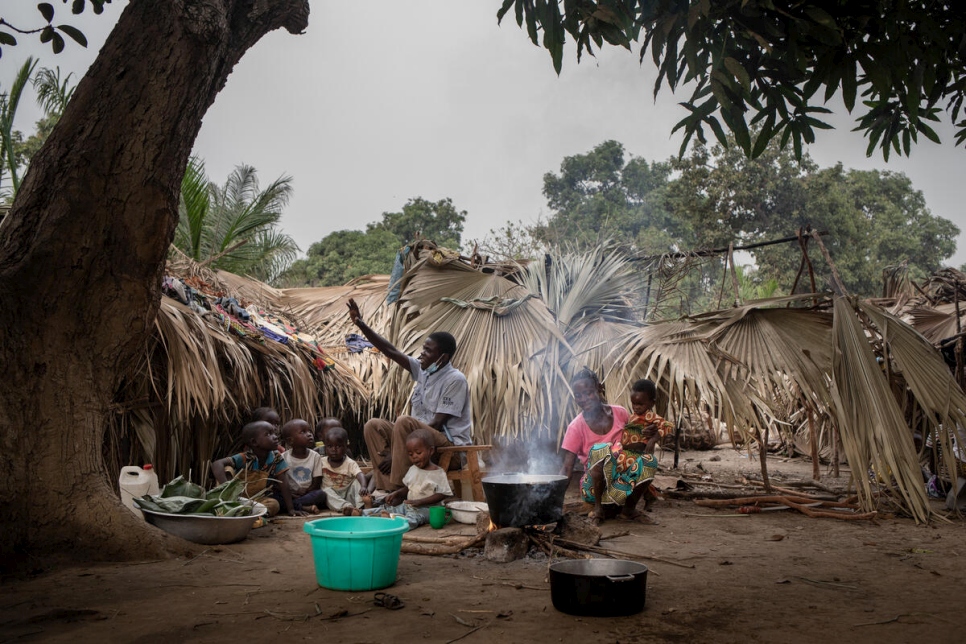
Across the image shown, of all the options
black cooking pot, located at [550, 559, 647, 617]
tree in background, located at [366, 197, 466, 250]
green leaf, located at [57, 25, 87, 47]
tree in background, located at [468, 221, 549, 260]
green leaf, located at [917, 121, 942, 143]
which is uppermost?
tree in background, located at [366, 197, 466, 250]

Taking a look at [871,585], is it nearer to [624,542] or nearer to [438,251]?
[624,542]

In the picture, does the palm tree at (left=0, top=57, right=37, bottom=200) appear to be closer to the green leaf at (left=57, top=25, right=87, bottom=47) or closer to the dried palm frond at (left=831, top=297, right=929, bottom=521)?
the green leaf at (left=57, top=25, right=87, bottom=47)

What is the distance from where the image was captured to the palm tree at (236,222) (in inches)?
436

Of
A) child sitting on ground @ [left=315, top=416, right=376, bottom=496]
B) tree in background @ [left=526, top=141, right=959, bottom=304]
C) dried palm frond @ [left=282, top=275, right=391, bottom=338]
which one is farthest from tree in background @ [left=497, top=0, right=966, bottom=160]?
tree in background @ [left=526, top=141, right=959, bottom=304]

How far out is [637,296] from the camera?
703cm

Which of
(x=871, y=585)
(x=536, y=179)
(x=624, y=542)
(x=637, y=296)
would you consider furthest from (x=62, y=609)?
(x=536, y=179)

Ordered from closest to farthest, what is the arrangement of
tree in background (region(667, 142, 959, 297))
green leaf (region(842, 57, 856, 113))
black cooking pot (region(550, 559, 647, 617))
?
green leaf (region(842, 57, 856, 113))
black cooking pot (region(550, 559, 647, 617))
tree in background (region(667, 142, 959, 297))

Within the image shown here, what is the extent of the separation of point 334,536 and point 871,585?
2.21 metres

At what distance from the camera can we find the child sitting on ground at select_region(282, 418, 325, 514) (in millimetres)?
5051

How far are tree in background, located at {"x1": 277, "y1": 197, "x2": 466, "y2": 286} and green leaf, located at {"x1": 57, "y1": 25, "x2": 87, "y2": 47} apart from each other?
15.6 metres

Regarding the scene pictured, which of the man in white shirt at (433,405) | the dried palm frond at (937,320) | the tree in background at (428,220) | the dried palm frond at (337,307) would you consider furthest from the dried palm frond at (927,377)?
the tree in background at (428,220)

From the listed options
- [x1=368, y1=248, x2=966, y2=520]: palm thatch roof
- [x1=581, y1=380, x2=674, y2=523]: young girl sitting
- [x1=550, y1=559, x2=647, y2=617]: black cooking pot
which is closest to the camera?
[x1=550, y1=559, x2=647, y2=617]: black cooking pot

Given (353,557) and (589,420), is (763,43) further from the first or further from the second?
(589,420)

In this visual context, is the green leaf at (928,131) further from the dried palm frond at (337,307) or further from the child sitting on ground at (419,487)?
the dried palm frond at (337,307)
